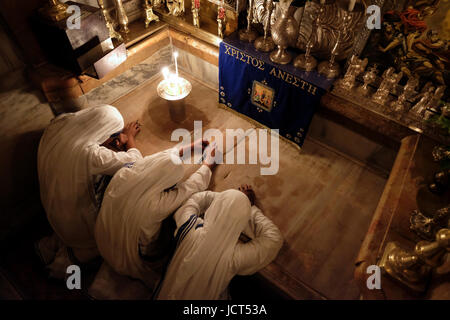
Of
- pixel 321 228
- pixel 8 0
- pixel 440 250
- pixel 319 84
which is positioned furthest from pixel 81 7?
pixel 440 250

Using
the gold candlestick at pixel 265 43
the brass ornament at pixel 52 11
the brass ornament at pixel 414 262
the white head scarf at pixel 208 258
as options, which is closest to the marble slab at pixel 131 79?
the brass ornament at pixel 52 11

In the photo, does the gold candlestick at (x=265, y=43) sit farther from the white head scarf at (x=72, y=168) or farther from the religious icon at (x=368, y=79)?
the white head scarf at (x=72, y=168)

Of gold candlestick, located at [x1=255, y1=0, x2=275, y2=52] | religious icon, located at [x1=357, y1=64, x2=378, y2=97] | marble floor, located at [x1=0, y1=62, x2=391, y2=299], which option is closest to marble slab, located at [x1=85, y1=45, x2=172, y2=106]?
marble floor, located at [x1=0, y1=62, x2=391, y2=299]

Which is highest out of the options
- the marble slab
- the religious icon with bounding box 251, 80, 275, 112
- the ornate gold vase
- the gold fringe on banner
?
the ornate gold vase

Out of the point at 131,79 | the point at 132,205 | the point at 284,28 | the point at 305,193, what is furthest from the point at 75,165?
the point at 284,28

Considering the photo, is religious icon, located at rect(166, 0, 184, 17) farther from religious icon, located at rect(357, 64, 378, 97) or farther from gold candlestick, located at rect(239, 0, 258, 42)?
religious icon, located at rect(357, 64, 378, 97)

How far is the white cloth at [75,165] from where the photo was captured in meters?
A: 2.46

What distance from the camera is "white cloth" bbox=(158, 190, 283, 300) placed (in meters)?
2.04

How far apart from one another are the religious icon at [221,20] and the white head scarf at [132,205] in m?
1.92

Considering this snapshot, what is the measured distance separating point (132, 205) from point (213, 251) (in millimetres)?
721

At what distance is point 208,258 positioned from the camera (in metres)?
2.08

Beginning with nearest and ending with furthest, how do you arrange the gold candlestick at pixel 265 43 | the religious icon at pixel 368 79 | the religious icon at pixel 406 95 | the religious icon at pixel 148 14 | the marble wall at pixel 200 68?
the religious icon at pixel 406 95, the religious icon at pixel 368 79, the gold candlestick at pixel 265 43, the religious icon at pixel 148 14, the marble wall at pixel 200 68

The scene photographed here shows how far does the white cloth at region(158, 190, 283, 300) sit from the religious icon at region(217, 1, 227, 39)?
2164 mm

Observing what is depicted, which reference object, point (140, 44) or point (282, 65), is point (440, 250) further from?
point (140, 44)
